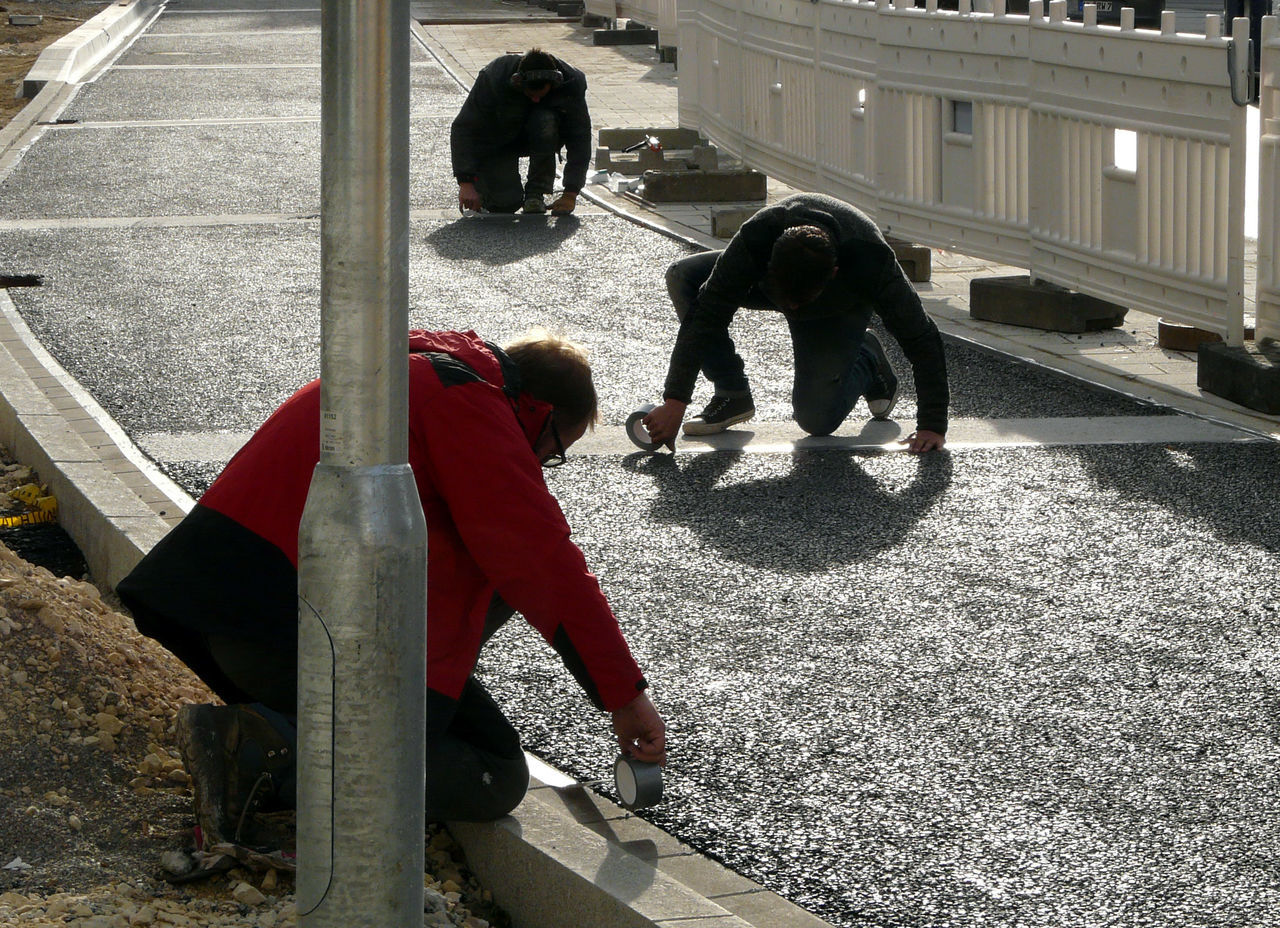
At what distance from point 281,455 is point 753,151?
10.7 metres

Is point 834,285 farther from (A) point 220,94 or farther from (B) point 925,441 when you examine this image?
(A) point 220,94

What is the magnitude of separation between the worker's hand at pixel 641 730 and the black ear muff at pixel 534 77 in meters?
9.74

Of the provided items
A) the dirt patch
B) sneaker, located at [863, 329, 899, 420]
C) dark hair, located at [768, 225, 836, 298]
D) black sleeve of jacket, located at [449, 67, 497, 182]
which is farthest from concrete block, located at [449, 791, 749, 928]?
the dirt patch

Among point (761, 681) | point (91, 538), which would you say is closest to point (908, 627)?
point (761, 681)

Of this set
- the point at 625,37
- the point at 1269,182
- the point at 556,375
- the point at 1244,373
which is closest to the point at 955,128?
the point at 1269,182

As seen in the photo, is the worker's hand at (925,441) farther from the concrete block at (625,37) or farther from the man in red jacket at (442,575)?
the concrete block at (625,37)

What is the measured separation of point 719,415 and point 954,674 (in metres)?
2.83

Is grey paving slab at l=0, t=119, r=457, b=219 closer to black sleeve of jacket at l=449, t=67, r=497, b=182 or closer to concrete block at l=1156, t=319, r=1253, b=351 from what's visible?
black sleeve of jacket at l=449, t=67, r=497, b=182

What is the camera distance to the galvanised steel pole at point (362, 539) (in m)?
2.66

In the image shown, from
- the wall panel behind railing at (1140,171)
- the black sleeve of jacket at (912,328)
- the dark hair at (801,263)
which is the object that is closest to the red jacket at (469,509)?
the dark hair at (801,263)

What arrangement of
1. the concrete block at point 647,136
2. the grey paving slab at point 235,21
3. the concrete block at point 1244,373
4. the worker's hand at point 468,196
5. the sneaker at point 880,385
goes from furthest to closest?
the grey paving slab at point 235,21 → the concrete block at point 647,136 → the worker's hand at point 468,196 → the concrete block at point 1244,373 → the sneaker at point 880,385

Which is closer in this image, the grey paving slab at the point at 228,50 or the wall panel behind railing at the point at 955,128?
the wall panel behind railing at the point at 955,128

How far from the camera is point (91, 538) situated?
6113 mm

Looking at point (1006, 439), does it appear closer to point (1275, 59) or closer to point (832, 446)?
point (832, 446)
